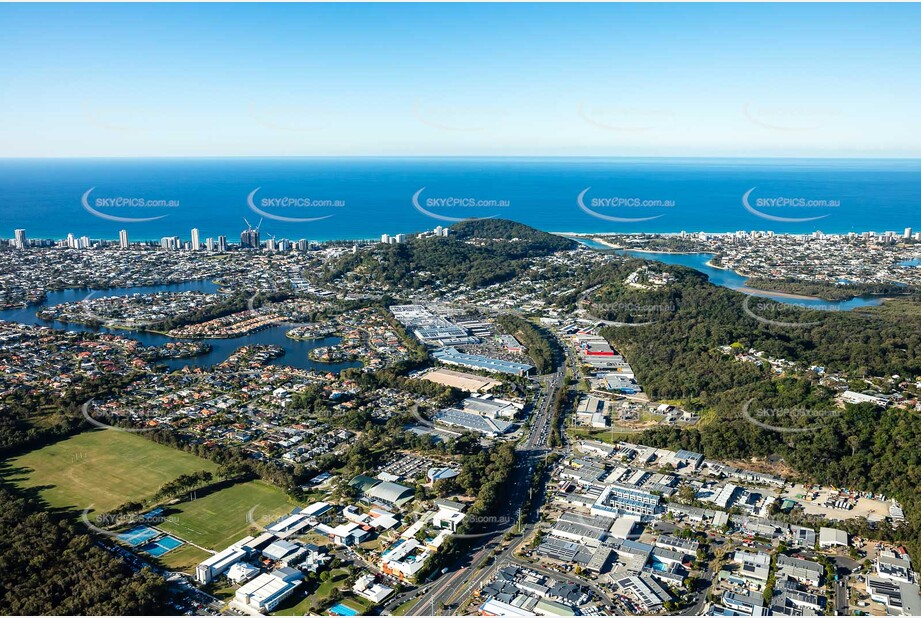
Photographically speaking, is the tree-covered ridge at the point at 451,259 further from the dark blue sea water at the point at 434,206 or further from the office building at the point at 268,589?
the office building at the point at 268,589

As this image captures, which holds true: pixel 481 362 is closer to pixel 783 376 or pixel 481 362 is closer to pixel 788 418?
pixel 783 376

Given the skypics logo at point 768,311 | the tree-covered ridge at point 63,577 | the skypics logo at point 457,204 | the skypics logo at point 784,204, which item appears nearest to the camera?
the tree-covered ridge at point 63,577

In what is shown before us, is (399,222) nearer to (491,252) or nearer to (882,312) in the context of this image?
(491,252)

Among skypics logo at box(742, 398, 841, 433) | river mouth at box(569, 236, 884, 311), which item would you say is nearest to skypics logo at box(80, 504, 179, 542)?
skypics logo at box(742, 398, 841, 433)

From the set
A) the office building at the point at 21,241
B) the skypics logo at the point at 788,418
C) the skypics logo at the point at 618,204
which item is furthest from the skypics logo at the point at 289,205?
the skypics logo at the point at 788,418

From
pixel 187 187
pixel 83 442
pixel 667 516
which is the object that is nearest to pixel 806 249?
pixel 667 516

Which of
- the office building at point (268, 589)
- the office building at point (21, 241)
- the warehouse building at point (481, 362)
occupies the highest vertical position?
the office building at point (21, 241)
